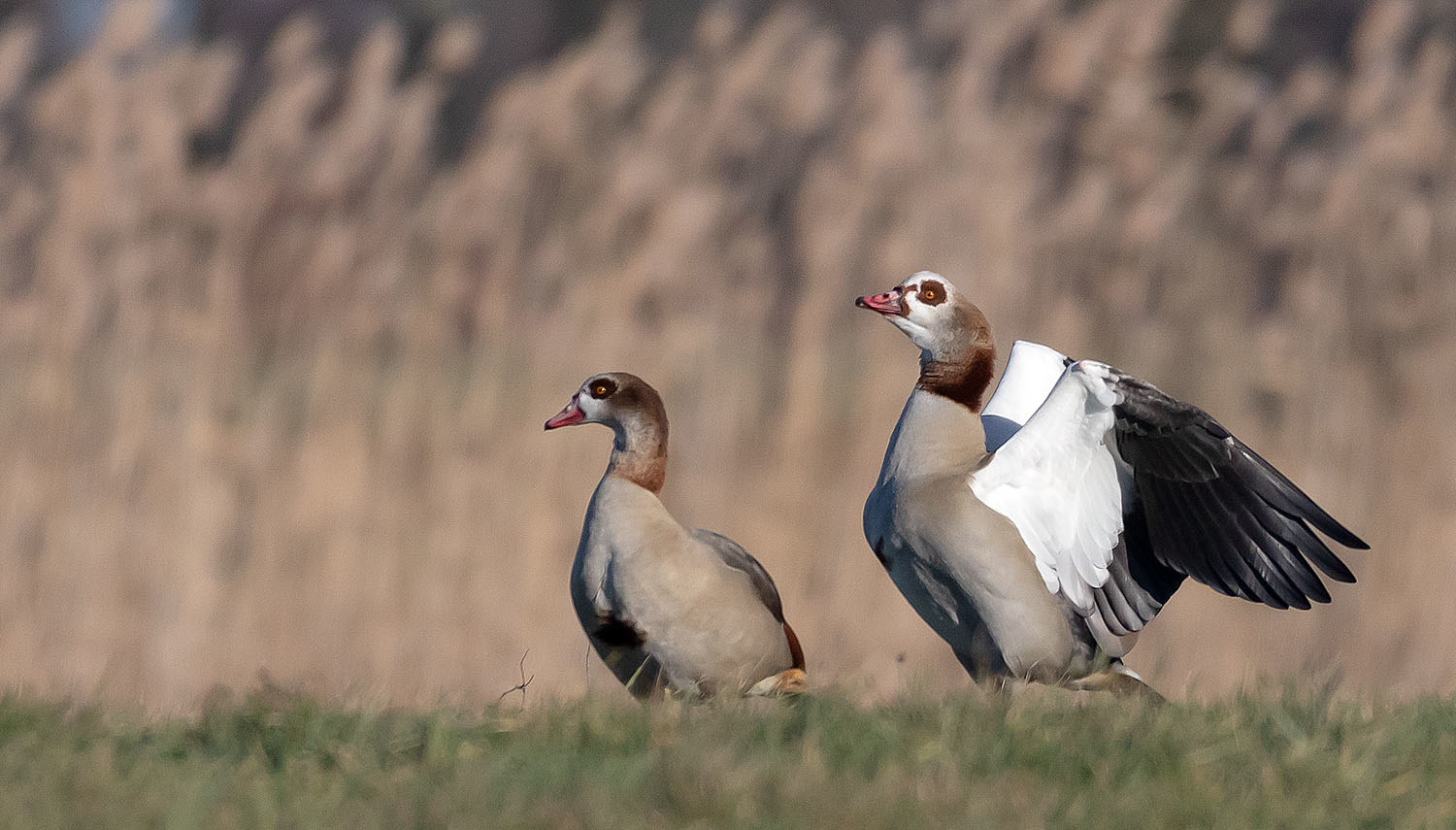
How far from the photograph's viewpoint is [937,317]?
4859mm

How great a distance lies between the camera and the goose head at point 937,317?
4.84m

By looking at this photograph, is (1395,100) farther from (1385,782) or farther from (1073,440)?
(1385,782)

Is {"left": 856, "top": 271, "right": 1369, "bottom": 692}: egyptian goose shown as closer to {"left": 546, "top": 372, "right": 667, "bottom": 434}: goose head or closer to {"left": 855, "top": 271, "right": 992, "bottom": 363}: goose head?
{"left": 855, "top": 271, "right": 992, "bottom": 363}: goose head

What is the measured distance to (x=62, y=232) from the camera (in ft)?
22.8

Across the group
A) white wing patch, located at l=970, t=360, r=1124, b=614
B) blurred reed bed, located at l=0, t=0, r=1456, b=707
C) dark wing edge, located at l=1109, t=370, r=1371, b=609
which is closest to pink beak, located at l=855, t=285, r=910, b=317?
white wing patch, located at l=970, t=360, r=1124, b=614

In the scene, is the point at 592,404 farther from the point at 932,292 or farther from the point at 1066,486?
the point at 1066,486

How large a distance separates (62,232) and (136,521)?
45.1 inches

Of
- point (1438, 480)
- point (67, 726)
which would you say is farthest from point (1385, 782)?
point (1438, 480)

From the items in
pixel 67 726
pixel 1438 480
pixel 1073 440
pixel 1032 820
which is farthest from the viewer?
pixel 1438 480

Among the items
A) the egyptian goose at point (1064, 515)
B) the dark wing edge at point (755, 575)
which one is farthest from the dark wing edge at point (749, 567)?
the egyptian goose at point (1064, 515)

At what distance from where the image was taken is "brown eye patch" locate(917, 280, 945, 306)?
15.9 feet

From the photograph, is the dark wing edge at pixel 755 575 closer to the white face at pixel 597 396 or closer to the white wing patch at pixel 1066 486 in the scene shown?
the white face at pixel 597 396

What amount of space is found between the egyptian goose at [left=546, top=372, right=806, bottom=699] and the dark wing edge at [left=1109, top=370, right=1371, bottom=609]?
1.04 meters

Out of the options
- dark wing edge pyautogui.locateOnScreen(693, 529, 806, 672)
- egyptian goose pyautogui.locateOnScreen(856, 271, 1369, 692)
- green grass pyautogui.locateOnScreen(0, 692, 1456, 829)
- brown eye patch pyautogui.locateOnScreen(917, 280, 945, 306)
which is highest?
brown eye patch pyautogui.locateOnScreen(917, 280, 945, 306)
